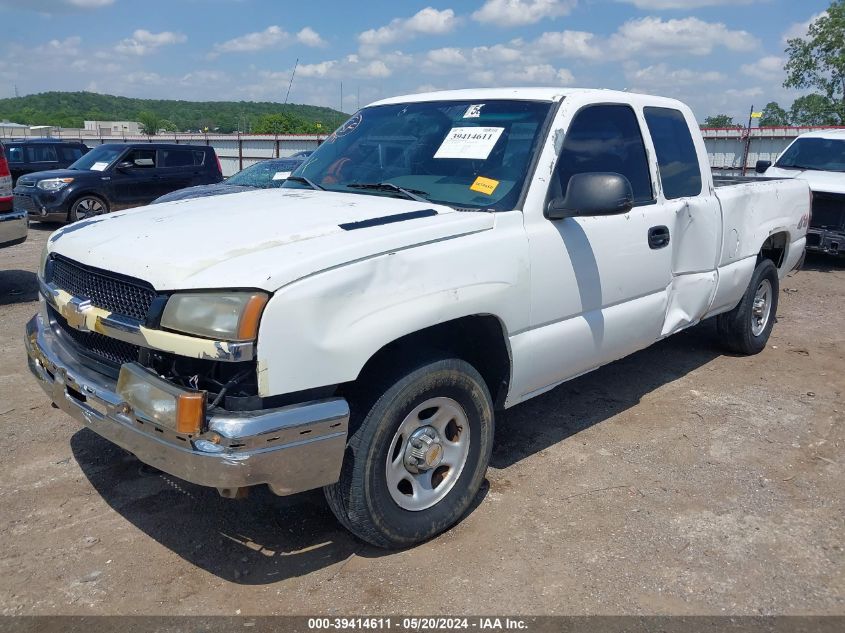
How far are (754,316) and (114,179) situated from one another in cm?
1171

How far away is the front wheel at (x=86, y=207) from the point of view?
13.1 m

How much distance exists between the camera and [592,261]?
377 centimetres

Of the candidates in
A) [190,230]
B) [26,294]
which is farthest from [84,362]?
[26,294]

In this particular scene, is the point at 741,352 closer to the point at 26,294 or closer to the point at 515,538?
the point at 515,538

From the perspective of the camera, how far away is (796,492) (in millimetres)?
3820

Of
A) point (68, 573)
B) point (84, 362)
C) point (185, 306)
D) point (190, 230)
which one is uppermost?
point (190, 230)

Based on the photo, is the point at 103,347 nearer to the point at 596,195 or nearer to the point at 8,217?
the point at 596,195

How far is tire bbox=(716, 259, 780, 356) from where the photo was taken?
19.1 ft

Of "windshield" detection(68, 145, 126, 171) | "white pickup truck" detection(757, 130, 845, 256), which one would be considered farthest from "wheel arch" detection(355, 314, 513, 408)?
"windshield" detection(68, 145, 126, 171)

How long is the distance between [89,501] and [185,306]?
161cm

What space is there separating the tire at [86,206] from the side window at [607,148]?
37.2 ft

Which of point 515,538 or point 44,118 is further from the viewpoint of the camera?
point 44,118

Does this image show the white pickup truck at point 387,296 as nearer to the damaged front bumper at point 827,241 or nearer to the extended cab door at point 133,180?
the damaged front bumper at point 827,241

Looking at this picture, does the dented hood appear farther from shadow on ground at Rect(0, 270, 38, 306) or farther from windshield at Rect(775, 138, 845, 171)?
windshield at Rect(775, 138, 845, 171)
